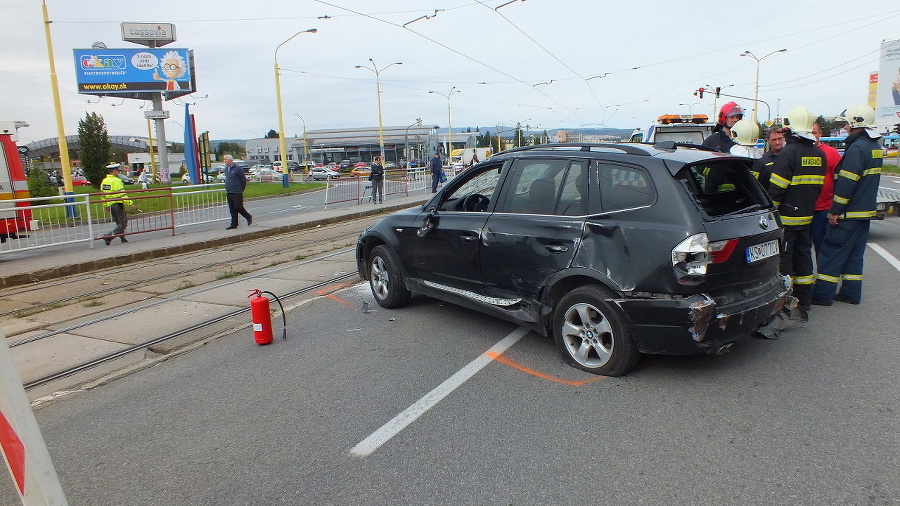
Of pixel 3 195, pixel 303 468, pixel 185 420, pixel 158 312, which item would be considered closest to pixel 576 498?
pixel 303 468

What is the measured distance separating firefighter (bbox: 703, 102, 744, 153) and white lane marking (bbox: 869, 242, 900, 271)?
2.84 metres

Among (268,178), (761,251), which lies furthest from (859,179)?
(268,178)

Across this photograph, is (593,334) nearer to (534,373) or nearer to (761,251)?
(534,373)

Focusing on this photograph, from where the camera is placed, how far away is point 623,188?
4.37 metres

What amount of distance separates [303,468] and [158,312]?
184 inches

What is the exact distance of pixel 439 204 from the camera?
5914 millimetres

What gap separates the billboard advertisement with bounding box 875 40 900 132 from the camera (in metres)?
32.7

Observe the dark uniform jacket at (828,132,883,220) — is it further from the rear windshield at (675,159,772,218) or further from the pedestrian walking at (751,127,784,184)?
the rear windshield at (675,159,772,218)

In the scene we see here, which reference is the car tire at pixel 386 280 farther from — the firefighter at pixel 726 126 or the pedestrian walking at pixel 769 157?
the firefighter at pixel 726 126

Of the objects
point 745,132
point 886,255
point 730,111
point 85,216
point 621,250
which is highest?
point 730,111

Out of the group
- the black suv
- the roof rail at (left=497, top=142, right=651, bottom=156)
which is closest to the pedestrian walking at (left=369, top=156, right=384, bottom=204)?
the black suv

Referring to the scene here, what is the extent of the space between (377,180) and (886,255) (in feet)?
55.1

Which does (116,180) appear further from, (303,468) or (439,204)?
(303,468)

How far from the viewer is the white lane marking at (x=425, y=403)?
351 centimetres
